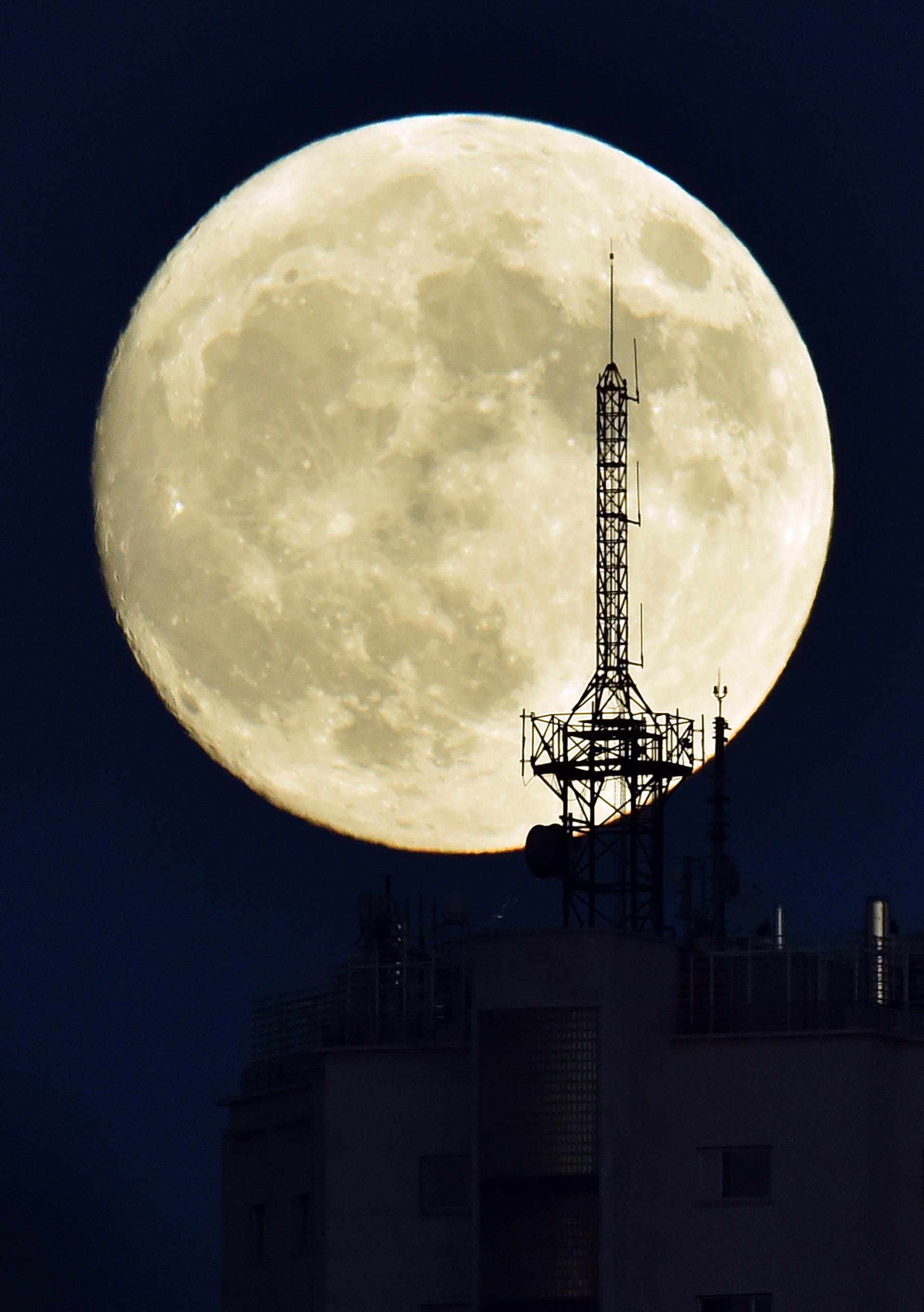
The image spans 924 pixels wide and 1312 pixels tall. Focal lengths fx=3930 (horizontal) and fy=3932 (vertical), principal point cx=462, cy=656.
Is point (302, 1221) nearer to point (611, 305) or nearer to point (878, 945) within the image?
point (878, 945)

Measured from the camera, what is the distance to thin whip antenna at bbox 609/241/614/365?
104000 mm

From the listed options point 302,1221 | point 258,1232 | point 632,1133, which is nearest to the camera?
point 632,1133

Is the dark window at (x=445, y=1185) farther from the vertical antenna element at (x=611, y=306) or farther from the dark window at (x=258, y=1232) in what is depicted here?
the vertical antenna element at (x=611, y=306)

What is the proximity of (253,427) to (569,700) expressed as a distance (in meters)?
11.0

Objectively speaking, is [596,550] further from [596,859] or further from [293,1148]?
[293,1148]

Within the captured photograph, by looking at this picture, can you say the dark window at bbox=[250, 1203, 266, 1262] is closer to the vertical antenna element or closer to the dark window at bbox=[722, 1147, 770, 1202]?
the dark window at bbox=[722, 1147, 770, 1202]

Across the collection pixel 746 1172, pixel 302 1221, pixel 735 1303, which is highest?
pixel 746 1172

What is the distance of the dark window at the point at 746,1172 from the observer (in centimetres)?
9312

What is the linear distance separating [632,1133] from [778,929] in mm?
8291

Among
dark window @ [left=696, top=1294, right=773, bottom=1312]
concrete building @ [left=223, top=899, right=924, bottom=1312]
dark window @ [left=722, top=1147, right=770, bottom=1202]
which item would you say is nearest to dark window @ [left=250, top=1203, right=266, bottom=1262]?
concrete building @ [left=223, top=899, right=924, bottom=1312]

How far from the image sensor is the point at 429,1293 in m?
94.4

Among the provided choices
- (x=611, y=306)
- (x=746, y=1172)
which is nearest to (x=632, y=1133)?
(x=746, y=1172)

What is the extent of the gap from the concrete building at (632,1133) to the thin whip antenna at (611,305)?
1661cm

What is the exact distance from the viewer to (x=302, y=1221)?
100 m
